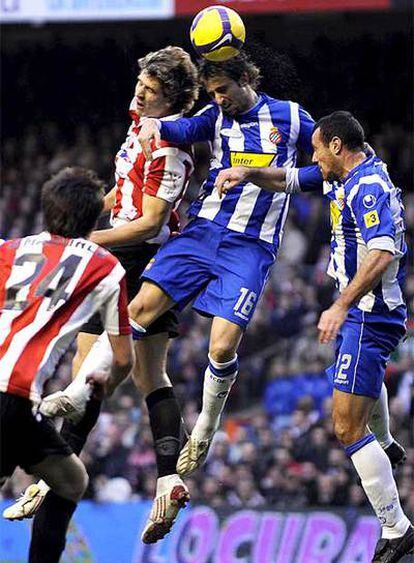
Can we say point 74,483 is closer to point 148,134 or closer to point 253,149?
point 148,134

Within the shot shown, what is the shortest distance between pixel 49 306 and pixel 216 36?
2.39 metres

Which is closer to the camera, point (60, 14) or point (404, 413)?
point (404, 413)

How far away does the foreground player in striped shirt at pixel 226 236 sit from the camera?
7.98m

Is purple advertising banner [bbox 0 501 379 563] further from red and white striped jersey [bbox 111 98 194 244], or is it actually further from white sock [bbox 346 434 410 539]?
red and white striped jersey [bbox 111 98 194 244]

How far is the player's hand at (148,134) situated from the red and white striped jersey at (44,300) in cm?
147

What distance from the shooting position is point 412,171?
58.8ft

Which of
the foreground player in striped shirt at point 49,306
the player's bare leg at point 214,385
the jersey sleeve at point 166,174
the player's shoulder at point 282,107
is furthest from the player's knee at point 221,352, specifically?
the foreground player in striped shirt at point 49,306

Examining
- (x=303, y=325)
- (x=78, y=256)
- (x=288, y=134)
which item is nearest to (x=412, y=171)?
(x=303, y=325)

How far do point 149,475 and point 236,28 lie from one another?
781cm

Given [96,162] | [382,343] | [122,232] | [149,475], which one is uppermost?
[122,232]

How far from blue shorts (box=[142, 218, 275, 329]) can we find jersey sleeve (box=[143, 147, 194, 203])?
0.31m

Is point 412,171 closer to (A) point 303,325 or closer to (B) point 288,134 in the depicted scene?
(A) point 303,325

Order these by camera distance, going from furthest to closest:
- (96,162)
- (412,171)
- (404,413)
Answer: (96,162), (412,171), (404,413)

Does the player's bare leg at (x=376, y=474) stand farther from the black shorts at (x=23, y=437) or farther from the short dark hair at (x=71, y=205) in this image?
the short dark hair at (x=71, y=205)
